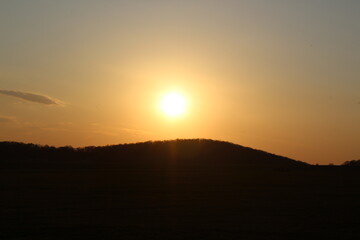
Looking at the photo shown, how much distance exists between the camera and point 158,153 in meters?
83.8

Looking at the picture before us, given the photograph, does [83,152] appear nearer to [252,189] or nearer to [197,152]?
[197,152]

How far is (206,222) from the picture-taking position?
17.6 metres

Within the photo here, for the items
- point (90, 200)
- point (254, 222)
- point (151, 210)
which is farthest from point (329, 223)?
point (90, 200)

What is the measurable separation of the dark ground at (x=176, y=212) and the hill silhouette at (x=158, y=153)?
47793 mm

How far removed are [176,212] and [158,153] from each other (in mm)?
63905

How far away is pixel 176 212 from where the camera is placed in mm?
20016

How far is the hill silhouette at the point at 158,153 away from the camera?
7788 cm

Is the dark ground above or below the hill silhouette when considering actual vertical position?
below

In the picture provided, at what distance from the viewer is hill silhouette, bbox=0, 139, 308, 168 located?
255 ft

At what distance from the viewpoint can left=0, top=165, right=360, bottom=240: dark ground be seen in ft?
51.4

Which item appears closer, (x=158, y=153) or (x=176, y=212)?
(x=176, y=212)

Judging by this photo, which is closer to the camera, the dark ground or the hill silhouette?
the dark ground

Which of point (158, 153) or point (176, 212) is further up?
point (158, 153)

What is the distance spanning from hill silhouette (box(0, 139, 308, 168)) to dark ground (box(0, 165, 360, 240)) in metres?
47.8
